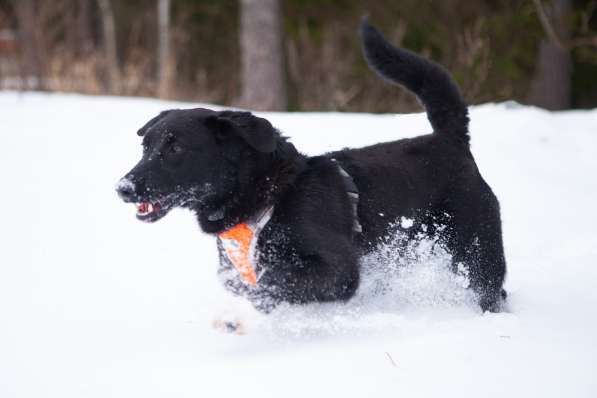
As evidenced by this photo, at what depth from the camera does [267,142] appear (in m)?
3.09

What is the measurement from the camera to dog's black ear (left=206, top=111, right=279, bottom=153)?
3082mm

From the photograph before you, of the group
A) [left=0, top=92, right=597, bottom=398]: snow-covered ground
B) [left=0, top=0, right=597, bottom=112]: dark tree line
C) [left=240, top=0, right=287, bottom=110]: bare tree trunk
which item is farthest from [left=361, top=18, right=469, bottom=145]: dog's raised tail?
[left=240, top=0, right=287, bottom=110]: bare tree trunk

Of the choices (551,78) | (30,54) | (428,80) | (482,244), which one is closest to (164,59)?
(30,54)

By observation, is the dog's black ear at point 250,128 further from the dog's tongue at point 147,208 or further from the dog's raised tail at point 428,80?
the dog's raised tail at point 428,80

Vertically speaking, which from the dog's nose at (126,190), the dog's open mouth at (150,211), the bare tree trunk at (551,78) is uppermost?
the dog's nose at (126,190)

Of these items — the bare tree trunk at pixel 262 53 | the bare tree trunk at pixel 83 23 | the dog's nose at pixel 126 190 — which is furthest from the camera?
the bare tree trunk at pixel 83 23

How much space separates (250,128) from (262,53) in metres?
7.19

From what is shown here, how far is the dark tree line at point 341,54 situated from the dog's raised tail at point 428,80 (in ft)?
14.2

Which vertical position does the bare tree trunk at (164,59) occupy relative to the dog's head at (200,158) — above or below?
below

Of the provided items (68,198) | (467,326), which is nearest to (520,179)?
(467,326)

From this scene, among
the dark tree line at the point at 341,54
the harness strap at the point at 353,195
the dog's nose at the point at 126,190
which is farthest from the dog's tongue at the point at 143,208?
the dark tree line at the point at 341,54

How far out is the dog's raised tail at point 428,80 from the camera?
11.9 feet

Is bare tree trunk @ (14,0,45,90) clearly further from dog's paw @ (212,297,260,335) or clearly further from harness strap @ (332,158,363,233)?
harness strap @ (332,158,363,233)

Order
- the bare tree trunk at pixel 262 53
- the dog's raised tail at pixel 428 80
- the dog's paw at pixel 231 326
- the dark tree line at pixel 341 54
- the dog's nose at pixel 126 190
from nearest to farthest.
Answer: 1. the dog's nose at pixel 126 190
2. the dog's paw at pixel 231 326
3. the dog's raised tail at pixel 428 80
4. the dark tree line at pixel 341 54
5. the bare tree trunk at pixel 262 53
